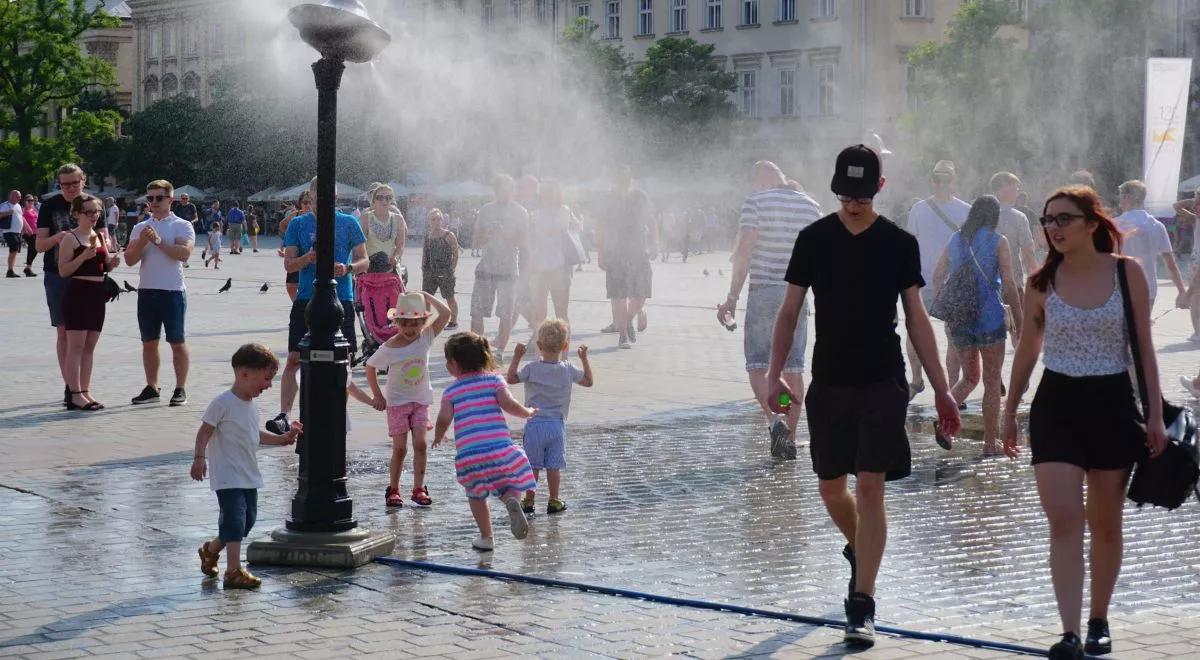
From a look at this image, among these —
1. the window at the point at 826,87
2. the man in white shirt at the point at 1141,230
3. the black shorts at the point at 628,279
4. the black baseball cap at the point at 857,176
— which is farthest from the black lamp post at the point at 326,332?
the window at the point at 826,87

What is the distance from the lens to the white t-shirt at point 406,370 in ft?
28.2

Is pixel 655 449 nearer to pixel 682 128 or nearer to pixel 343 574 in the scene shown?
pixel 343 574

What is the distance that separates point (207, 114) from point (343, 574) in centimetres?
7618

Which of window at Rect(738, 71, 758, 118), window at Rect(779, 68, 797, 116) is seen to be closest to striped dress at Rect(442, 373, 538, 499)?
window at Rect(779, 68, 797, 116)

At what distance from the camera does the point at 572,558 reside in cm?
718

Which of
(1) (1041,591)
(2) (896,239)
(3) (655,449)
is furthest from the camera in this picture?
(3) (655,449)

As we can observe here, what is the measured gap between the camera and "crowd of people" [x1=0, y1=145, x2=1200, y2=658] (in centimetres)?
562

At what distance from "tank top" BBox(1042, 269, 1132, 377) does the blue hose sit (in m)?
0.87

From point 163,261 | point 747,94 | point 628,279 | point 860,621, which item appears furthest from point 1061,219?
point 747,94

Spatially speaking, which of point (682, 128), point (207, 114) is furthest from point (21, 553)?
point (207, 114)

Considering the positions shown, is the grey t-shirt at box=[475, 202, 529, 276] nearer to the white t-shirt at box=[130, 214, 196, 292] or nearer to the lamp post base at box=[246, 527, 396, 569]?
the white t-shirt at box=[130, 214, 196, 292]

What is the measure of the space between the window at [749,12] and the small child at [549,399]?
6156cm

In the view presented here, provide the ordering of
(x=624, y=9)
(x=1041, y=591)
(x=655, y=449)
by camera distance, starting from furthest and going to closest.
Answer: (x=624, y=9) → (x=655, y=449) → (x=1041, y=591)

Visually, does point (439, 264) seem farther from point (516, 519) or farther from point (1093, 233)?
point (1093, 233)
